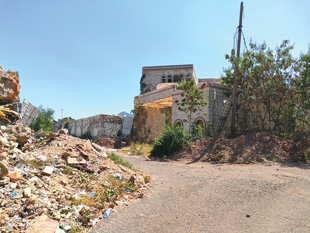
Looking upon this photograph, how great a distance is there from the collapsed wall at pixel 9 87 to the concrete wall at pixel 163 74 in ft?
80.9

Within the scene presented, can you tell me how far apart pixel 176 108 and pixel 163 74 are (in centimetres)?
1580

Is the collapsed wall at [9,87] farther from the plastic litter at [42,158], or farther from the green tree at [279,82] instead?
the green tree at [279,82]

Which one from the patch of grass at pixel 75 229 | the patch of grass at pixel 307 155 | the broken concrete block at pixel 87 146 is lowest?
the patch of grass at pixel 75 229

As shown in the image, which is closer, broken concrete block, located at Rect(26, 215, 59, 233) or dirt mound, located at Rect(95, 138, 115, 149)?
broken concrete block, located at Rect(26, 215, 59, 233)

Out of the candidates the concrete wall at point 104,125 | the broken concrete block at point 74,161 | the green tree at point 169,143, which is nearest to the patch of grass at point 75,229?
the broken concrete block at point 74,161

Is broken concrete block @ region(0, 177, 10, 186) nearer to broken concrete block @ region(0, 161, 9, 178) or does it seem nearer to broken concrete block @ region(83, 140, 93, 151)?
broken concrete block @ region(0, 161, 9, 178)

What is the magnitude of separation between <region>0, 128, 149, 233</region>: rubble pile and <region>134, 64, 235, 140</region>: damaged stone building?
7.62 metres

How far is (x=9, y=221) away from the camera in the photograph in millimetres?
2979

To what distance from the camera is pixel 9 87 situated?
6262 mm

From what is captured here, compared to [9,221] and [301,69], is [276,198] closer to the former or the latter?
[9,221]

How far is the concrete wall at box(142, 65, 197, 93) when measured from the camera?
29984mm

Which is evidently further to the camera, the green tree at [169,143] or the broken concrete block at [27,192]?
the green tree at [169,143]

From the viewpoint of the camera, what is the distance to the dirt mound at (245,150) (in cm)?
885

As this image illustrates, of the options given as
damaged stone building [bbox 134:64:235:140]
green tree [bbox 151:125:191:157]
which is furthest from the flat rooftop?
green tree [bbox 151:125:191:157]
